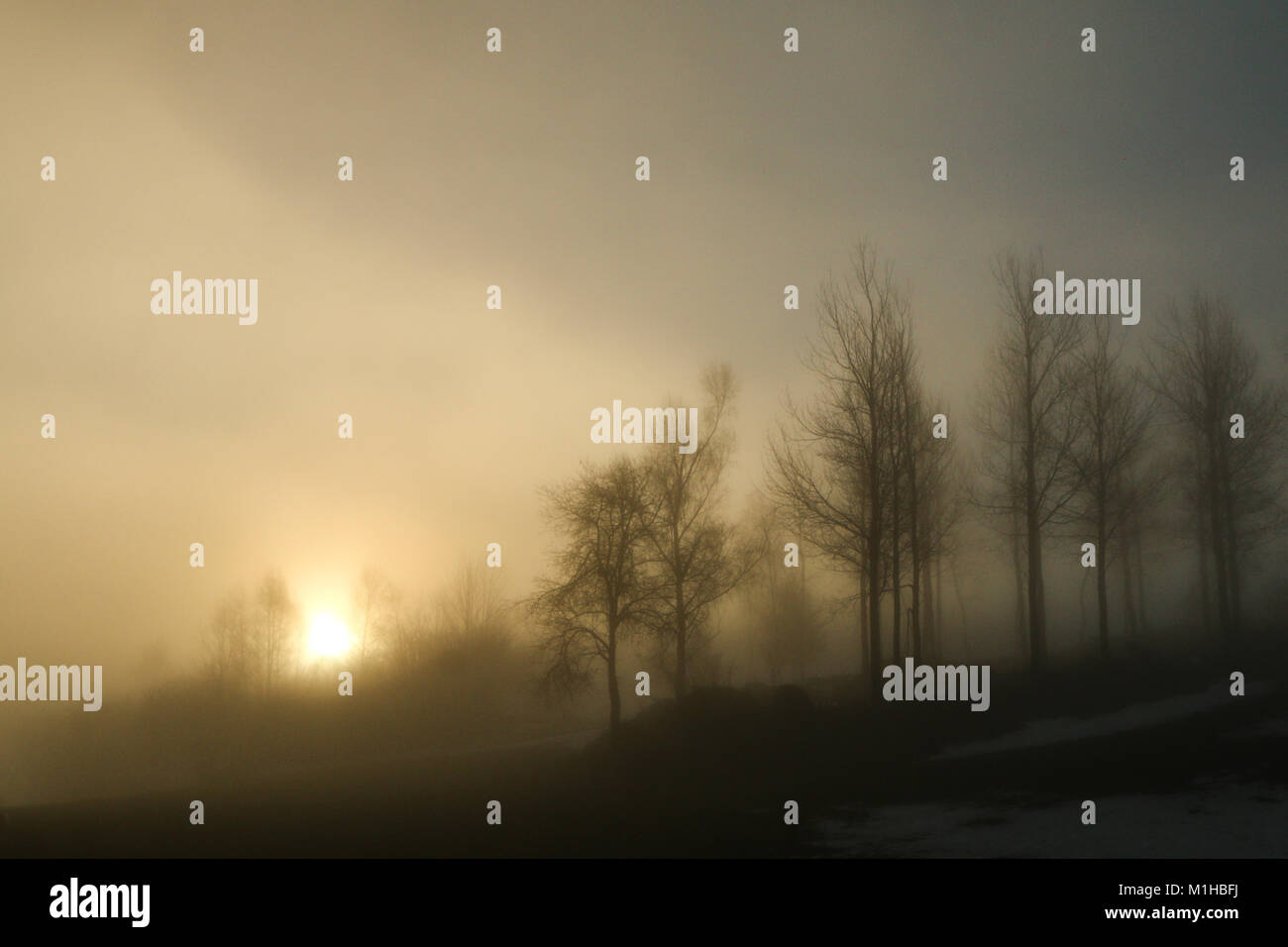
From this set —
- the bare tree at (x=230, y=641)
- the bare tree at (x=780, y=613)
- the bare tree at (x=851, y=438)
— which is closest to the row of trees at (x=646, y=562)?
the bare tree at (x=780, y=613)

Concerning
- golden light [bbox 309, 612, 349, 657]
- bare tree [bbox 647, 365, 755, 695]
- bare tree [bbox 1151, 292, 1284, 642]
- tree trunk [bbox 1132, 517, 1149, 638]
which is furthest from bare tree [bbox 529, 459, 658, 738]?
bare tree [bbox 1151, 292, 1284, 642]

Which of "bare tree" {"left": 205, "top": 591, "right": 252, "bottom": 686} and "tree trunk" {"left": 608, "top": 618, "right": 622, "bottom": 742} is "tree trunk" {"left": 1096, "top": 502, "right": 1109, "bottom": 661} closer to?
"tree trunk" {"left": 608, "top": 618, "right": 622, "bottom": 742}

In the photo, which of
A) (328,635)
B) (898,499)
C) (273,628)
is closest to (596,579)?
(328,635)

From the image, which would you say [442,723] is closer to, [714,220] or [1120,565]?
[714,220]

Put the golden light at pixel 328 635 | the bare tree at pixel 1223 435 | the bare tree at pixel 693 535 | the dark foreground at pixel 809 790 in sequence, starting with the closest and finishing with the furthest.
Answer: the dark foreground at pixel 809 790
the bare tree at pixel 1223 435
the bare tree at pixel 693 535
the golden light at pixel 328 635

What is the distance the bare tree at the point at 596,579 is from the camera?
7570 mm

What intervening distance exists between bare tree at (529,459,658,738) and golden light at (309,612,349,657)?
1869mm

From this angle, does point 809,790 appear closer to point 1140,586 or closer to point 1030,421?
point 1140,586

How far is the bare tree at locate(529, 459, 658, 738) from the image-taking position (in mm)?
7570

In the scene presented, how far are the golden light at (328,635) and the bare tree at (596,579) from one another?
187cm

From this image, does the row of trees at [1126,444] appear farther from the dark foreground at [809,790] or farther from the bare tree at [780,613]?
the bare tree at [780,613]

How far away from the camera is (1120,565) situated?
745 centimetres
